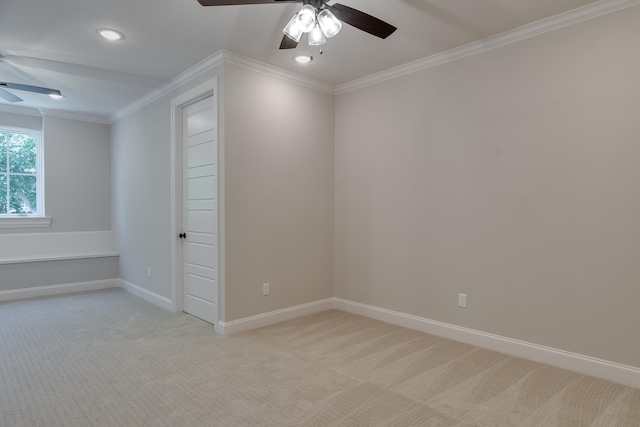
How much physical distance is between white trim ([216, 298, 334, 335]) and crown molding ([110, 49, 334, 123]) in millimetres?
2523

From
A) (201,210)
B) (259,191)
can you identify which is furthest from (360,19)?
(201,210)

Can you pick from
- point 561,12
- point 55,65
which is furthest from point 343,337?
point 55,65

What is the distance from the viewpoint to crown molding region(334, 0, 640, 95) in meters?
2.71

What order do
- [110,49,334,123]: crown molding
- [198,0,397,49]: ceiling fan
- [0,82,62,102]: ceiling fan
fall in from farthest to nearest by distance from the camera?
[0,82,62,102]: ceiling fan, [110,49,334,123]: crown molding, [198,0,397,49]: ceiling fan

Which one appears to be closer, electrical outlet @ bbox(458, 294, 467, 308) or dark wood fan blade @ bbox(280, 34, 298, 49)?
dark wood fan blade @ bbox(280, 34, 298, 49)

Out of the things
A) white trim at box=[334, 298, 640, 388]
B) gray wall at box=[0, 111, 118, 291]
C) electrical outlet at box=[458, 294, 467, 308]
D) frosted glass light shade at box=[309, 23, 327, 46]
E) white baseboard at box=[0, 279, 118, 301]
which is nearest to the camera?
frosted glass light shade at box=[309, 23, 327, 46]

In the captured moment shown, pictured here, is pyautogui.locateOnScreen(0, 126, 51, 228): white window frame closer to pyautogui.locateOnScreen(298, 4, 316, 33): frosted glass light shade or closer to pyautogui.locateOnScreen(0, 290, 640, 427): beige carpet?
pyautogui.locateOnScreen(0, 290, 640, 427): beige carpet

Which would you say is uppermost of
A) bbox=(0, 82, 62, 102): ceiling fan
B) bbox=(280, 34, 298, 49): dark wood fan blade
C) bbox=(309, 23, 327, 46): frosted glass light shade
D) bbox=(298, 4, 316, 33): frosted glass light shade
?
bbox=(0, 82, 62, 102): ceiling fan

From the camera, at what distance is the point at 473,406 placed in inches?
92.0

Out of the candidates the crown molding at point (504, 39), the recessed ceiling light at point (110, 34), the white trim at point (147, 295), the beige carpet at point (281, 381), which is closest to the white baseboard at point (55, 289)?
the white trim at point (147, 295)

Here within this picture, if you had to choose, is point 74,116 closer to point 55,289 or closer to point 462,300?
point 55,289

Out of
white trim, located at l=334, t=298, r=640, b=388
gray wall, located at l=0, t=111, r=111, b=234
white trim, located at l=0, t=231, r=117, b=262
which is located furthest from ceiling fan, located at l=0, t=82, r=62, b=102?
white trim, located at l=334, t=298, r=640, b=388

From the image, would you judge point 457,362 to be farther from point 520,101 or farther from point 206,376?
point 520,101

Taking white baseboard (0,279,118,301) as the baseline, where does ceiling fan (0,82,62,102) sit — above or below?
above
